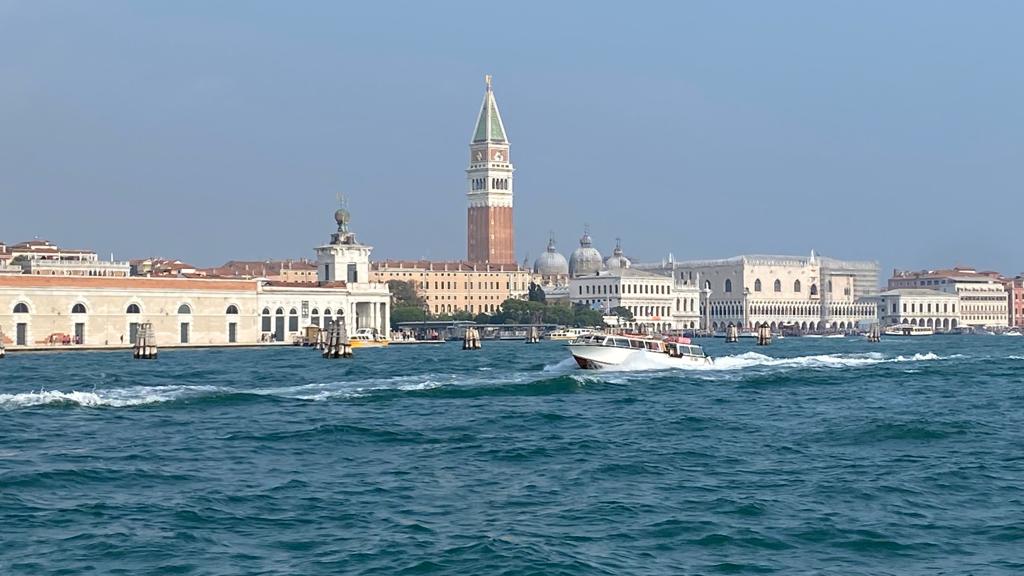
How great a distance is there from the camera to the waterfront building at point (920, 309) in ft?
484

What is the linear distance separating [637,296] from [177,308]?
6097 centimetres

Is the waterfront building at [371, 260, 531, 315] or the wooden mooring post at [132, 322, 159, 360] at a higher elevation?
the waterfront building at [371, 260, 531, 315]

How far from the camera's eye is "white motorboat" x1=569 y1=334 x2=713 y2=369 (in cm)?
4384

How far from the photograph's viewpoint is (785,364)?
4928 centimetres

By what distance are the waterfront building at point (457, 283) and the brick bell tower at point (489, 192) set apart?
378 inches

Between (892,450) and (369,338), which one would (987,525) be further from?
(369,338)

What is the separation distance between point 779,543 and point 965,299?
143 meters

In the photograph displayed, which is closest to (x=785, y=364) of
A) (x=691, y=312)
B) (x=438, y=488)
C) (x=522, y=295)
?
(x=438, y=488)

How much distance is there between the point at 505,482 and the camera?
19469mm

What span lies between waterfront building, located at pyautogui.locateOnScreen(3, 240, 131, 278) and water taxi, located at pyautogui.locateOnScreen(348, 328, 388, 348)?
13.6m

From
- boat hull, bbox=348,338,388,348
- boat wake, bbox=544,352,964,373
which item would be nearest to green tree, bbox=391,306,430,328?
boat hull, bbox=348,338,388,348

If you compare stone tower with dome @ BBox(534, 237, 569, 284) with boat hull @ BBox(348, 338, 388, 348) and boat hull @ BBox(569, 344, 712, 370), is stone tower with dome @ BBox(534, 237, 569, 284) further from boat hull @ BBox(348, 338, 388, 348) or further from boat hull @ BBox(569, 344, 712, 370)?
boat hull @ BBox(569, 344, 712, 370)

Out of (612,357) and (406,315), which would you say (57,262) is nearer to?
(406,315)

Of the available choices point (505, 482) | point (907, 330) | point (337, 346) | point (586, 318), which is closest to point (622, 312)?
point (586, 318)
